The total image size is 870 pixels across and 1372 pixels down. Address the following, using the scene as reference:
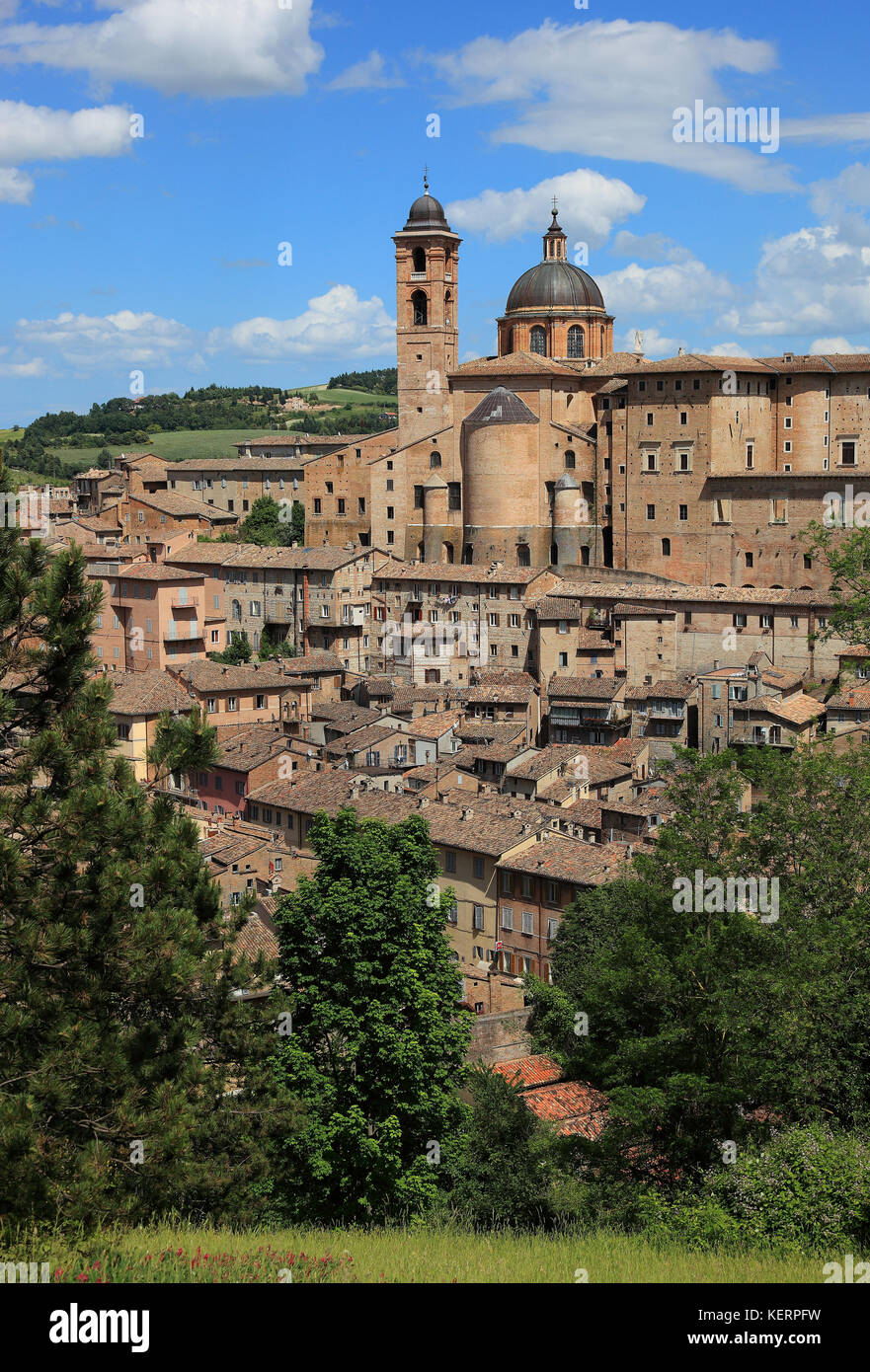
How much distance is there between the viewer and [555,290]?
70688 mm

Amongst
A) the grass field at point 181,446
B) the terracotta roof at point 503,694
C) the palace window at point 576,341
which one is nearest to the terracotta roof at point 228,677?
the terracotta roof at point 503,694

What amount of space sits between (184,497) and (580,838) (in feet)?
141

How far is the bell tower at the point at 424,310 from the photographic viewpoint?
67.1m

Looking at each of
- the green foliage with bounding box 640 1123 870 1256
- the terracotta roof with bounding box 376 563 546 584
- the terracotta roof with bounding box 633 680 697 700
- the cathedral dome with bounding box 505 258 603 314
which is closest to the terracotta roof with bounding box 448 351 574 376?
the cathedral dome with bounding box 505 258 603 314

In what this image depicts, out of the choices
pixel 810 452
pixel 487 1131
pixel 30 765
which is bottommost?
pixel 487 1131

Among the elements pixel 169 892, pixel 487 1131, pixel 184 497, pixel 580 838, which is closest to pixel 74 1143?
pixel 169 892

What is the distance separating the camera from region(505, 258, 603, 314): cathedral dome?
7050cm

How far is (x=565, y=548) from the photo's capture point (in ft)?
198

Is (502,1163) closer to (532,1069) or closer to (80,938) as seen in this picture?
(532,1069)

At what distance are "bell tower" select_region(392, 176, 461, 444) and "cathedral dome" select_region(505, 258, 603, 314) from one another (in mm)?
4650

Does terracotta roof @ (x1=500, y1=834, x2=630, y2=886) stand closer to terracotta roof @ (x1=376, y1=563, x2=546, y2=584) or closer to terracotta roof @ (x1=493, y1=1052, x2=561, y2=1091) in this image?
terracotta roof @ (x1=493, y1=1052, x2=561, y2=1091)

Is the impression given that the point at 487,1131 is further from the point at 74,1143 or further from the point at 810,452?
the point at 810,452
